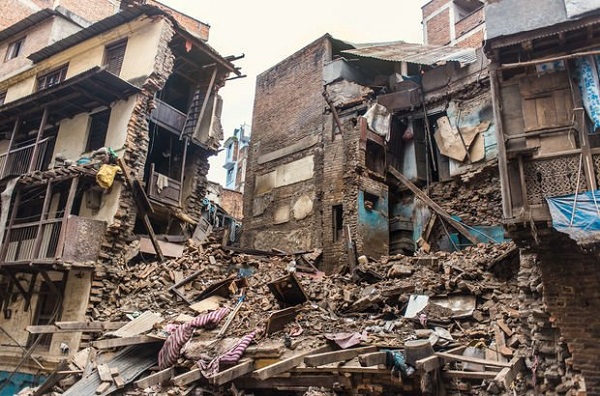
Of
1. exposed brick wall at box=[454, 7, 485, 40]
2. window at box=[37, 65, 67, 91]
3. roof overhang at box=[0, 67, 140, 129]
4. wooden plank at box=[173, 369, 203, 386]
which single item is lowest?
wooden plank at box=[173, 369, 203, 386]

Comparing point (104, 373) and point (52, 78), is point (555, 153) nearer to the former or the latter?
point (104, 373)

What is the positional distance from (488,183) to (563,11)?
23.5 ft

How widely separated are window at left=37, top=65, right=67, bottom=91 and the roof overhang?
7.78ft

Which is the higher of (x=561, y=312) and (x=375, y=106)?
(x=375, y=106)

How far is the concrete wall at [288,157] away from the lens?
53.6 ft

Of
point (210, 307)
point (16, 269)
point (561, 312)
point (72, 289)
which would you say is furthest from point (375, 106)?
point (16, 269)

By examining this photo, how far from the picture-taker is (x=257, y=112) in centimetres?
2034

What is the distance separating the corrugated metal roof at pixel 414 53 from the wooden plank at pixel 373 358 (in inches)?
443

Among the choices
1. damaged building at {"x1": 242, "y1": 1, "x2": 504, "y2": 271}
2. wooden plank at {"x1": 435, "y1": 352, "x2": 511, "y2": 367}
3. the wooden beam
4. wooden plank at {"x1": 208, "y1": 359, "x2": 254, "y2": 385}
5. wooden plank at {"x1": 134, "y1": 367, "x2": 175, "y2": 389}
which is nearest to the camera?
wooden plank at {"x1": 435, "y1": 352, "x2": 511, "y2": 367}

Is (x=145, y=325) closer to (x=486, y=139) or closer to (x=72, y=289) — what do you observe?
(x=72, y=289)

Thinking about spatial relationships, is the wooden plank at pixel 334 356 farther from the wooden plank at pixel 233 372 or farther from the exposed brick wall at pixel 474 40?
the exposed brick wall at pixel 474 40

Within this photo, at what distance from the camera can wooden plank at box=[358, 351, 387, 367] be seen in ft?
20.0

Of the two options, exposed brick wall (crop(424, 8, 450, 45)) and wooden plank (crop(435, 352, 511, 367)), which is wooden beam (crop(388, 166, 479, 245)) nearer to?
wooden plank (crop(435, 352, 511, 367))

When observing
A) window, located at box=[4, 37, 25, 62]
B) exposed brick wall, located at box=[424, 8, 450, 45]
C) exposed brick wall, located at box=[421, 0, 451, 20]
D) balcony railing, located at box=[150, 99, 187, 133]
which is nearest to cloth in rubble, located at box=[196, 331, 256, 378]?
balcony railing, located at box=[150, 99, 187, 133]
